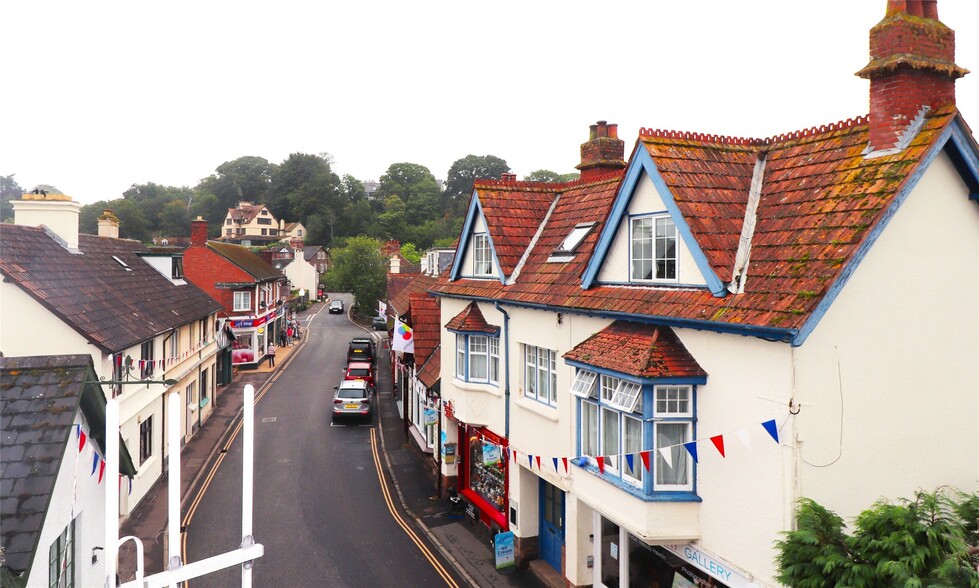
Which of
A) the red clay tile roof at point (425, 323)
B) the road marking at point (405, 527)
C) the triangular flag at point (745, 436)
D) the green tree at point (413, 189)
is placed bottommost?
the road marking at point (405, 527)

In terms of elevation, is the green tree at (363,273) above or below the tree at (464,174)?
below

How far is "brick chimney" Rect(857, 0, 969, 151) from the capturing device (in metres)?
8.77

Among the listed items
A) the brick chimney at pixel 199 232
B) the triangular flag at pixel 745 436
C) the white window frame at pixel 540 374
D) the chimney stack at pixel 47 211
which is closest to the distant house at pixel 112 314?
the chimney stack at pixel 47 211

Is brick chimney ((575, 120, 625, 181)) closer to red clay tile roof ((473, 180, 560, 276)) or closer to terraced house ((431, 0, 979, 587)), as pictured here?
red clay tile roof ((473, 180, 560, 276))

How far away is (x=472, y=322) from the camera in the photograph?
16844 mm

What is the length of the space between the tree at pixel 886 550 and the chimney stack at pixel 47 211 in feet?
75.0

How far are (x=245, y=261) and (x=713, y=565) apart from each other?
42560 mm

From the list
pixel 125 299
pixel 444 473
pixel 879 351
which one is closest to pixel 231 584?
pixel 444 473

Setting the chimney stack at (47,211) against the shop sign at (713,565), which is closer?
the shop sign at (713,565)

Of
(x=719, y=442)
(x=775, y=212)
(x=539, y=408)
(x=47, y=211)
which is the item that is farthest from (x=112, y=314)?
(x=775, y=212)

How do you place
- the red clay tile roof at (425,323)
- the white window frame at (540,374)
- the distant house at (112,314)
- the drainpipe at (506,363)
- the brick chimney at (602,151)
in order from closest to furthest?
the white window frame at (540,374), the drainpipe at (506,363), the distant house at (112,314), the brick chimney at (602,151), the red clay tile roof at (425,323)

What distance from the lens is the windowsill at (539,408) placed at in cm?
1369

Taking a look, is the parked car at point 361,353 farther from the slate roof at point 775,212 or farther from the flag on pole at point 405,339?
the slate roof at point 775,212

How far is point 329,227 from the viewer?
10131cm
